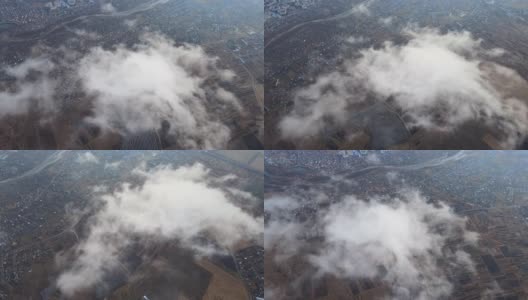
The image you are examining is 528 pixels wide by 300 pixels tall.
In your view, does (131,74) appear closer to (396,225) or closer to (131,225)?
(131,225)

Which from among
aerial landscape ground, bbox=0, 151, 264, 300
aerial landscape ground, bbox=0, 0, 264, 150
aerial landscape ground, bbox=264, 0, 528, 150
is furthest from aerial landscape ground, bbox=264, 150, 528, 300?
aerial landscape ground, bbox=0, 0, 264, 150

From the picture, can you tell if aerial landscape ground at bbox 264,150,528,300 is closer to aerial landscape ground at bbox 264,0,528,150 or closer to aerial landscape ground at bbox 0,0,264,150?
aerial landscape ground at bbox 264,0,528,150

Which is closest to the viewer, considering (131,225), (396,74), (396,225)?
(131,225)

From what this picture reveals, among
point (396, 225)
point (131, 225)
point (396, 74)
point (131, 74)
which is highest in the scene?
point (396, 74)

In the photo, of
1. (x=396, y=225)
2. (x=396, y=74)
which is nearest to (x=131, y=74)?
(x=396, y=74)

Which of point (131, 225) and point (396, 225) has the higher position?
point (396, 225)
